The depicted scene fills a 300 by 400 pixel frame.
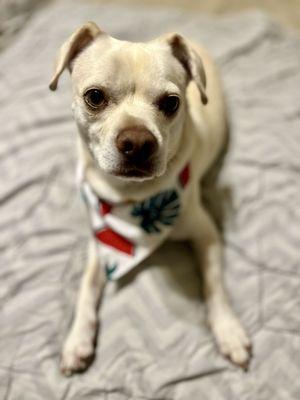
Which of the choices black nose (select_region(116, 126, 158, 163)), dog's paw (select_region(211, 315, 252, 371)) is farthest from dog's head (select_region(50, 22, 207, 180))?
dog's paw (select_region(211, 315, 252, 371))

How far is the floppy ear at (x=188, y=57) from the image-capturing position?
1.28 metres

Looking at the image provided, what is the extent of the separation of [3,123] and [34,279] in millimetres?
656

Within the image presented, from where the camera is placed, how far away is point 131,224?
4.78 feet

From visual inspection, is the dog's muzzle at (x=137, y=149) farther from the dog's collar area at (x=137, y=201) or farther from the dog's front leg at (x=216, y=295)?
the dog's front leg at (x=216, y=295)

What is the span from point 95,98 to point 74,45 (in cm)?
17

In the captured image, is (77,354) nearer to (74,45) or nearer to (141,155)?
(141,155)

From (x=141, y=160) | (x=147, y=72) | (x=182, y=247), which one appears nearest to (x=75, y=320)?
(x=182, y=247)

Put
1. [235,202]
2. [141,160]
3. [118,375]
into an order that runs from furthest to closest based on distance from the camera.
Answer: [235,202] → [118,375] → [141,160]

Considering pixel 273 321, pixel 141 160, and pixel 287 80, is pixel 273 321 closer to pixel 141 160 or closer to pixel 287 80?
pixel 141 160

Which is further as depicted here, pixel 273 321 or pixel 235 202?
pixel 235 202

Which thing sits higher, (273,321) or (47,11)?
(47,11)

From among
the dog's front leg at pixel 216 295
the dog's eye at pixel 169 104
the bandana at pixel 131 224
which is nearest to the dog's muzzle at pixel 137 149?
the dog's eye at pixel 169 104

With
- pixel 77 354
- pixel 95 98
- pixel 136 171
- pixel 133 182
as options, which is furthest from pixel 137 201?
pixel 77 354

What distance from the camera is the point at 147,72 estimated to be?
119cm
